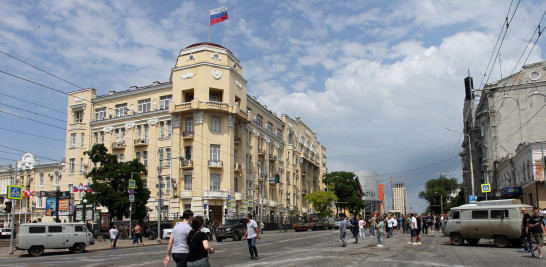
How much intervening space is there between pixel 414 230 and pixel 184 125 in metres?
34.9

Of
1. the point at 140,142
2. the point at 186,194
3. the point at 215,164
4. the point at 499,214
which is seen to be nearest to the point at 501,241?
the point at 499,214

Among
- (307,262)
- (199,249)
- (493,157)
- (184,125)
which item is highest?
(184,125)

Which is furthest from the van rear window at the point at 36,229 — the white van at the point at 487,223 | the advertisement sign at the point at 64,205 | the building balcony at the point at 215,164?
the building balcony at the point at 215,164

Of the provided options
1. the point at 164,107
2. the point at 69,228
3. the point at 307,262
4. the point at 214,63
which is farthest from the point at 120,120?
the point at 307,262

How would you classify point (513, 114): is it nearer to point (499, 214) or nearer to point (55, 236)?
point (499, 214)

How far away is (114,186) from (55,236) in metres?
20.5

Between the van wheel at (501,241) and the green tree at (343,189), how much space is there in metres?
72.3

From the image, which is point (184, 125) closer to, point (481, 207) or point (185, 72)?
point (185, 72)

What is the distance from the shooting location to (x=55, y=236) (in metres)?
24.7

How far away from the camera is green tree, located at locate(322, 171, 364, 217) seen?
94312 millimetres

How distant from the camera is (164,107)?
5628 centimetres

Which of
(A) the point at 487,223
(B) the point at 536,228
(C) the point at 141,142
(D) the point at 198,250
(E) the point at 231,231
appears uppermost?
(C) the point at 141,142

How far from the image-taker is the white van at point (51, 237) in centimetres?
2370

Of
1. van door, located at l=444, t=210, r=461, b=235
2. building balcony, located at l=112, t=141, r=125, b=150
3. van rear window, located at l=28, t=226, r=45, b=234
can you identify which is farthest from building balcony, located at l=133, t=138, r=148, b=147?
van door, located at l=444, t=210, r=461, b=235
